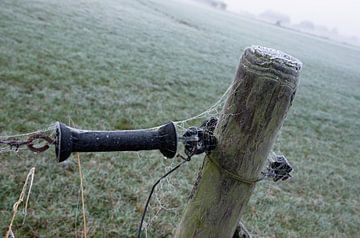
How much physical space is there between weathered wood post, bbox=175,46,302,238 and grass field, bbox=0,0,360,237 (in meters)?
0.76

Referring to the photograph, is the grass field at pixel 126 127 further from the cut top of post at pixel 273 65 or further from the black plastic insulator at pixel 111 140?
the cut top of post at pixel 273 65

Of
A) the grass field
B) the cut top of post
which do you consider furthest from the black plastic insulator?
the grass field

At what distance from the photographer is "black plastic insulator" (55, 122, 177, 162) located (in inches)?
33.3

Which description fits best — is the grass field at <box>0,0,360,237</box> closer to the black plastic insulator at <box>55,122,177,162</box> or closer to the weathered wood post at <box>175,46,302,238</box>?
the weathered wood post at <box>175,46,302,238</box>

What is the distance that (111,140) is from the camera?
0.88 meters

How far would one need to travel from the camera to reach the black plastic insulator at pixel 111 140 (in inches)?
33.3

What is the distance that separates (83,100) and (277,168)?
3693 millimetres

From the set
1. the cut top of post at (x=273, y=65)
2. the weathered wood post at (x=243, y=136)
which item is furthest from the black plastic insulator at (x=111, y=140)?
the cut top of post at (x=273, y=65)

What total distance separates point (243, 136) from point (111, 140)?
1.06ft

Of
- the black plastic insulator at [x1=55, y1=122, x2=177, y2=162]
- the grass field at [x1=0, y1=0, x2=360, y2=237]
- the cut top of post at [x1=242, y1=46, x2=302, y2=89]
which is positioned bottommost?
the grass field at [x1=0, y1=0, x2=360, y2=237]

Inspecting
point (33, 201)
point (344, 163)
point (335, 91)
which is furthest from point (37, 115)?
point (335, 91)

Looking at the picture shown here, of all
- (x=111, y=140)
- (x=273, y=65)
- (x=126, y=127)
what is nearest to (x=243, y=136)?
(x=273, y=65)

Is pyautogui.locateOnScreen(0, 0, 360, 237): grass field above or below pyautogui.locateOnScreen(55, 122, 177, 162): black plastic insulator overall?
below

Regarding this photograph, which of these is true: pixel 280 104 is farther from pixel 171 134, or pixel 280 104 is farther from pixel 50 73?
pixel 50 73
